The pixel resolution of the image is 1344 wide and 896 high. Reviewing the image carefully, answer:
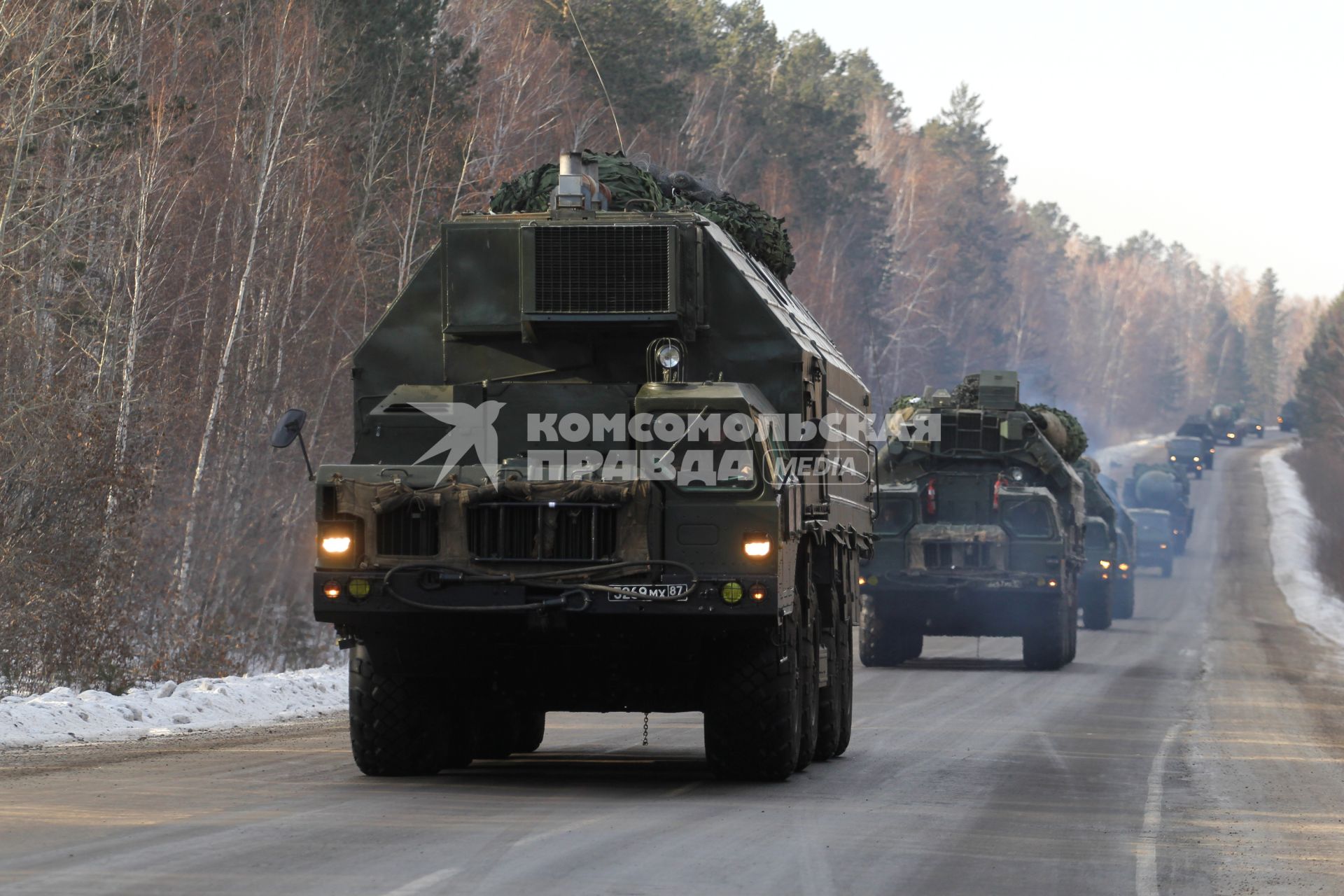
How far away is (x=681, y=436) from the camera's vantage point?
11.7 meters

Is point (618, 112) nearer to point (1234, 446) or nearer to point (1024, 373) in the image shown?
point (1024, 373)

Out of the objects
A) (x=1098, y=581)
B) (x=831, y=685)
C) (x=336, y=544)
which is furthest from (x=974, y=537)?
(x=336, y=544)

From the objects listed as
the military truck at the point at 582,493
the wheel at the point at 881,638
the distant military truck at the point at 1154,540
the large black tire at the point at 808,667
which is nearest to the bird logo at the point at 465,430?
the military truck at the point at 582,493

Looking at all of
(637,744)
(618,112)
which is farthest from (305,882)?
(618,112)

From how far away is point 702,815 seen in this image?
11.1 metres

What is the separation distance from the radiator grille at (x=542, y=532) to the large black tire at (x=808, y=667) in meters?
1.82

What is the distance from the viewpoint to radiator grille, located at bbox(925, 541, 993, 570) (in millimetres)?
26969

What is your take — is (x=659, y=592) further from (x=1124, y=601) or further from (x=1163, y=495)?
(x=1163, y=495)

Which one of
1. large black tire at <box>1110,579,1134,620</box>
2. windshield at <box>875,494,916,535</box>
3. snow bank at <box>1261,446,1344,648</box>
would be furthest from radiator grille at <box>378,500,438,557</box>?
large black tire at <box>1110,579,1134,620</box>

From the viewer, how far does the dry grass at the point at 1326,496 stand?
6247cm

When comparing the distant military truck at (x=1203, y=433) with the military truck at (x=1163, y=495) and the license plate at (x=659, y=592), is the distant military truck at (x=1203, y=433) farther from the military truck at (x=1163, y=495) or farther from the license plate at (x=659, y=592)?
the license plate at (x=659, y=592)

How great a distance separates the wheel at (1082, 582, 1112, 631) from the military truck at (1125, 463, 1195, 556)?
26.9 m

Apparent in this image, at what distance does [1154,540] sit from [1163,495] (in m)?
7.00

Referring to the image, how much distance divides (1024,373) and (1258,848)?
342ft
